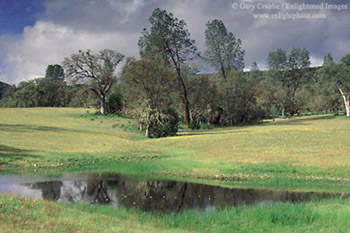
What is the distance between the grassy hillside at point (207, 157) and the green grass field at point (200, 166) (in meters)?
0.07

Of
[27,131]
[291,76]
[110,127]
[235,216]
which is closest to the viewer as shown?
[235,216]

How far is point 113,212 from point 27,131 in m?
33.4

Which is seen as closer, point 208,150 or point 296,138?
point 208,150

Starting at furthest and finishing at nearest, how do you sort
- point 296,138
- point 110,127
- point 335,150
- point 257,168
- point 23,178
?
point 110,127
point 296,138
point 335,150
point 257,168
point 23,178

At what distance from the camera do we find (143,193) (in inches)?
843

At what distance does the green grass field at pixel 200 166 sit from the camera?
13.4m

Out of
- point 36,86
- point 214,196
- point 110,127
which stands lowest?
point 214,196

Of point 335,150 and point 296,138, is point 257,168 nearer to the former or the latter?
point 335,150

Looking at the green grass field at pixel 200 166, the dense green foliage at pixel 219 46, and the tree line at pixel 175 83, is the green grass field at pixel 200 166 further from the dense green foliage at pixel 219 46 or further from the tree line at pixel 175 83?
the dense green foliage at pixel 219 46

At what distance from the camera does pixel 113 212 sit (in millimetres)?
15109

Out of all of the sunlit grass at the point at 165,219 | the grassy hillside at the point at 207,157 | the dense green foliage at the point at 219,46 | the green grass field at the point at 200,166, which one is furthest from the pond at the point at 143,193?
the dense green foliage at the point at 219,46

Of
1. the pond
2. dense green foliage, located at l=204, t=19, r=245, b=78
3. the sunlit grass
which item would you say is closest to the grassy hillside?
the pond

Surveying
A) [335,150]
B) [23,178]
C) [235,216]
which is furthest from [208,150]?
[235,216]

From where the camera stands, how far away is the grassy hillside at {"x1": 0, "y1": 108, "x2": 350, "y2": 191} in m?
25.4
